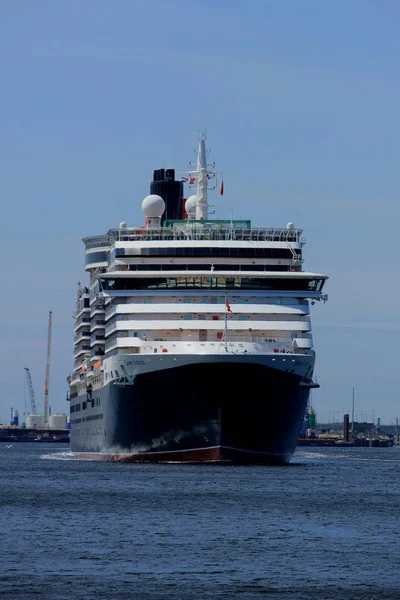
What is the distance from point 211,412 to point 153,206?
24.9 metres

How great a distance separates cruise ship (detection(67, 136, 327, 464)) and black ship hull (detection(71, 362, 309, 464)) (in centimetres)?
6

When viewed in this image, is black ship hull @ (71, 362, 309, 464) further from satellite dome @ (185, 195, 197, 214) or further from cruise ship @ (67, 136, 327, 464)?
satellite dome @ (185, 195, 197, 214)

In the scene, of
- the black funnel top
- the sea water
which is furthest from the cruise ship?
the black funnel top

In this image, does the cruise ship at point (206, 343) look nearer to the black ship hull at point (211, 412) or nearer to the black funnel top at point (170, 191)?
the black ship hull at point (211, 412)

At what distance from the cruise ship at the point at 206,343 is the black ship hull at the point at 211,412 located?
6cm

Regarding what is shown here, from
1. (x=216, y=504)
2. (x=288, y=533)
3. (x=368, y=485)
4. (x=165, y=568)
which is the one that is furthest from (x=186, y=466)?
(x=165, y=568)

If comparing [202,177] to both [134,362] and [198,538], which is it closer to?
[134,362]

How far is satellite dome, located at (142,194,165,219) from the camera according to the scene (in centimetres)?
9856

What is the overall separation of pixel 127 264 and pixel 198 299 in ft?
19.6

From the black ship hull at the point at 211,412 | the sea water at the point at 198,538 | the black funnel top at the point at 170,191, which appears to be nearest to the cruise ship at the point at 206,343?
the black ship hull at the point at 211,412

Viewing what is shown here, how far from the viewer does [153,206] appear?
98.6m

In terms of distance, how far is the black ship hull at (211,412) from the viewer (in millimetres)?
77812

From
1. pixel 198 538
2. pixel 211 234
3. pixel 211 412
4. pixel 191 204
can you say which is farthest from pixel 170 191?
pixel 198 538

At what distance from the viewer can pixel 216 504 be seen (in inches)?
2249
